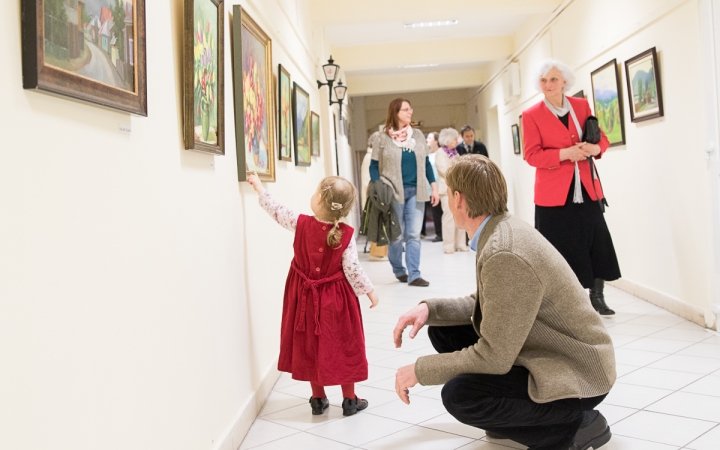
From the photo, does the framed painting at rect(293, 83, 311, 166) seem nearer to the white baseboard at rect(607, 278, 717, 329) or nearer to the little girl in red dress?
the little girl in red dress

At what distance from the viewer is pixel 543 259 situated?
89.0 inches

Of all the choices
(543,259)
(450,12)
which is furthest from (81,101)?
(450,12)

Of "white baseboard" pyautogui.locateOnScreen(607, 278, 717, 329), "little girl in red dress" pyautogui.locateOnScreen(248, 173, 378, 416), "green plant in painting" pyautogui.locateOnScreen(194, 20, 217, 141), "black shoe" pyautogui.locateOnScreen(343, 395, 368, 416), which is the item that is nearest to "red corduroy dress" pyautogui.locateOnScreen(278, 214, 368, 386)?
"little girl in red dress" pyautogui.locateOnScreen(248, 173, 378, 416)

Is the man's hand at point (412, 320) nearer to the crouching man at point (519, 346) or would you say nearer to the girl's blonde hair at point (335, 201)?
the crouching man at point (519, 346)

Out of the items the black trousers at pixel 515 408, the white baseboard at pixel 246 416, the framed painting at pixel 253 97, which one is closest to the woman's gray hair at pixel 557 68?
the framed painting at pixel 253 97

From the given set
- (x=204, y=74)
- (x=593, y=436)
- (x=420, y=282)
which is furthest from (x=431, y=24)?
(x=593, y=436)

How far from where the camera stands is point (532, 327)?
7.72 ft

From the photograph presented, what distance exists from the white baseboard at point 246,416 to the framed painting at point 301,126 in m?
2.16

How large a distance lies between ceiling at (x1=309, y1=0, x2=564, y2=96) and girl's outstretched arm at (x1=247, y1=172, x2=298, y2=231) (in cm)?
522

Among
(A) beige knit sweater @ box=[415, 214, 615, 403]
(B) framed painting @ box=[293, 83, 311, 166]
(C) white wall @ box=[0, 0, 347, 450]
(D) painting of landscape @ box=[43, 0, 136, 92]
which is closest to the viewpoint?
(C) white wall @ box=[0, 0, 347, 450]

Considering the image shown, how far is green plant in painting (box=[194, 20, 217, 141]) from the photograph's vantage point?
8.51 feet

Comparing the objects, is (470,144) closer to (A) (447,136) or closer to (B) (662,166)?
(A) (447,136)

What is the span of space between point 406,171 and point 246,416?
4511 millimetres

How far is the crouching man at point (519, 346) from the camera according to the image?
2.22m
